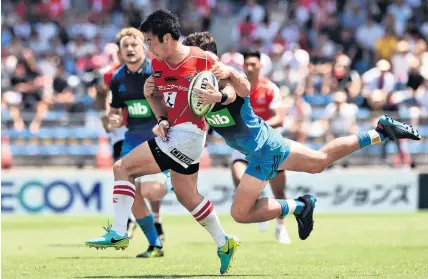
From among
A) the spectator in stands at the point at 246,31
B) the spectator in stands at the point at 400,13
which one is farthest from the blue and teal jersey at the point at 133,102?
the spectator in stands at the point at 400,13

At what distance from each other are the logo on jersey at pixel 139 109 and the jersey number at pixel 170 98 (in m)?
3.37

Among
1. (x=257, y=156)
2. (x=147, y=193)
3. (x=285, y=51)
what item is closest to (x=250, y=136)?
(x=257, y=156)

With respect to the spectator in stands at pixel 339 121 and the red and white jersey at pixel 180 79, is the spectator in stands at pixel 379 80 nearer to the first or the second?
the spectator in stands at pixel 339 121

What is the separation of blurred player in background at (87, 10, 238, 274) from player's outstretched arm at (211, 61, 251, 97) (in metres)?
0.24

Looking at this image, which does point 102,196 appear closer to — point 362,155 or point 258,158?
point 362,155

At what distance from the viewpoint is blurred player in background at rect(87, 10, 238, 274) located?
9.77 m

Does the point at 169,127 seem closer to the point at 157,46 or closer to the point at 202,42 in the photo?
the point at 157,46

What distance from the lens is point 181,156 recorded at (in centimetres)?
998

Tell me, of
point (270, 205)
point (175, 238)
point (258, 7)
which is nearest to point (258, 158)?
point (270, 205)

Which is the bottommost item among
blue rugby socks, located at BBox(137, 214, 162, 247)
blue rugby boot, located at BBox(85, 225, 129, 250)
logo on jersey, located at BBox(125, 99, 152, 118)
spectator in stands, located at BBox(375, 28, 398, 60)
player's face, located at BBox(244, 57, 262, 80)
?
blue rugby socks, located at BBox(137, 214, 162, 247)

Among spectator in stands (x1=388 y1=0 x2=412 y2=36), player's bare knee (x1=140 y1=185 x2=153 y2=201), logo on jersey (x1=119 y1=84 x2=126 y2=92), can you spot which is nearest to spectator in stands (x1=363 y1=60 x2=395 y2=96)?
spectator in stands (x1=388 y1=0 x2=412 y2=36)

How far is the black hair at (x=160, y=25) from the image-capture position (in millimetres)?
9711

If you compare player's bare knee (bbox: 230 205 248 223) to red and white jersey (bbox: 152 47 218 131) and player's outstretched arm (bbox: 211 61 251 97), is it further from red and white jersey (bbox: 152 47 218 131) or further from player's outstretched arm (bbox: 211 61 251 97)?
player's outstretched arm (bbox: 211 61 251 97)

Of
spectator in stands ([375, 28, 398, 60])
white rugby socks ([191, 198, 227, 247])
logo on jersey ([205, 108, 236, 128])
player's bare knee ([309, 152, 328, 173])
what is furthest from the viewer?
spectator in stands ([375, 28, 398, 60])
